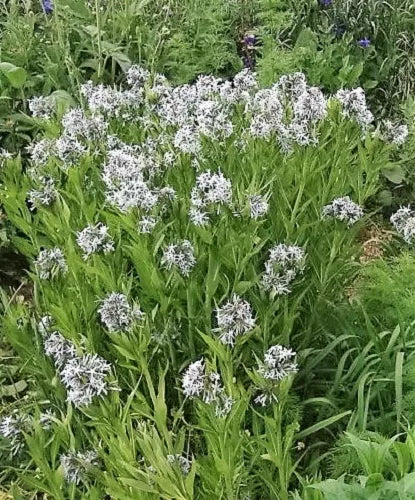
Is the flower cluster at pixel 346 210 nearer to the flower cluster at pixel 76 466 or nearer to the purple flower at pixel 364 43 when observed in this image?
the flower cluster at pixel 76 466

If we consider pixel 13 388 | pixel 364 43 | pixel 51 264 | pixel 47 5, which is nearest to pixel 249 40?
pixel 364 43

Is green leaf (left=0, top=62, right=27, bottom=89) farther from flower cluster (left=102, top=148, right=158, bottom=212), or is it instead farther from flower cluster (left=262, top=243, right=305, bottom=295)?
flower cluster (left=262, top=243, right=305, bottom=295)

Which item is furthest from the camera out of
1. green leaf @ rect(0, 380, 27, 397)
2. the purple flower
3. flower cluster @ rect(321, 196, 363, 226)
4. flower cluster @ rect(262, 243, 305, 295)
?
the purple flower

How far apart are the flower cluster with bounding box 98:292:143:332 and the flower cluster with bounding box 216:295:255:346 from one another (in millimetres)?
226

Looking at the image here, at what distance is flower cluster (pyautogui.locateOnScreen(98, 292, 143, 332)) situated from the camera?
209cm

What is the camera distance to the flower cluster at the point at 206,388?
1893mm

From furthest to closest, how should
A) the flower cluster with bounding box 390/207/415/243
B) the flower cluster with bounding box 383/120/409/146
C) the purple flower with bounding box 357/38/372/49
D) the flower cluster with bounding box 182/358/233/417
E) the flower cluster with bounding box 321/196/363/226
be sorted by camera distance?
the purple flower with bounding box 357/38/372/49
the flower cluster with bounding box 383/120/409/146
the flower cluster with bounding box 390/207/415/243
the flower cluster with bounding box 321/196/363/226
the flower cluster with bounding box 182/358/233/417

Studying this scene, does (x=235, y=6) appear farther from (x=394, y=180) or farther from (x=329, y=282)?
(x=329, y=282)

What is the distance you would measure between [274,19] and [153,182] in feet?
7.86

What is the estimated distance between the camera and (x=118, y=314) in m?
2.09

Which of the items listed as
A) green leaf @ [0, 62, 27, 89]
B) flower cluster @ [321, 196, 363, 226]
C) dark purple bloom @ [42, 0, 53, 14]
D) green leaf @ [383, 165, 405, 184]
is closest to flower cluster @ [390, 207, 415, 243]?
flower cluster @ [321, 196, 363, 226]

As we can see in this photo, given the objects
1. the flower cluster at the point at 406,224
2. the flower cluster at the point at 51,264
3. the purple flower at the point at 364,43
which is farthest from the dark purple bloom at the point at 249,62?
the flower cluster at the point at 51,264

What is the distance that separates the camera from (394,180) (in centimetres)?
416

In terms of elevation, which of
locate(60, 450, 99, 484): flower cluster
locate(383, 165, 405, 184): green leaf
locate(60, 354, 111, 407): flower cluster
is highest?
locate(60, 354, 111, 407): flower cluster
